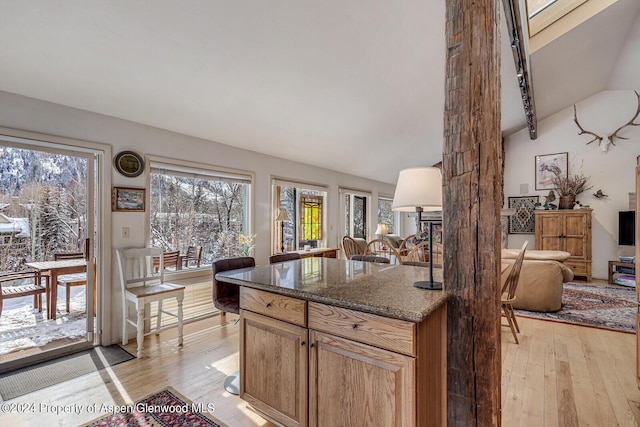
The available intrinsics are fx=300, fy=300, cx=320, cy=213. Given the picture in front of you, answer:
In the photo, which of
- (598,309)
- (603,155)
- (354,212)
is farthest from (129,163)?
(603,155)

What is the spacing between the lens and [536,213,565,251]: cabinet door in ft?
20.1

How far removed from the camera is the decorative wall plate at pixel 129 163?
2943 mm

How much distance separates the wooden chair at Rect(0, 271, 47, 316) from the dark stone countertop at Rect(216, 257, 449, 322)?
1.99 meters

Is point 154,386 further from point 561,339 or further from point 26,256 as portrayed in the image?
point 561,339

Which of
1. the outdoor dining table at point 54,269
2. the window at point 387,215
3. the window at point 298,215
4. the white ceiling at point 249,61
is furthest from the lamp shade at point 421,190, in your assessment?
the window at point 387,215

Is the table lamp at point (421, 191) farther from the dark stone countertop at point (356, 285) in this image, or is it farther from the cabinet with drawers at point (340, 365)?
the cabinet with drawers at point (340, 365)

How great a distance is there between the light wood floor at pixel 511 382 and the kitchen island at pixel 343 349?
1.55ft

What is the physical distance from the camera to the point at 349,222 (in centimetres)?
656

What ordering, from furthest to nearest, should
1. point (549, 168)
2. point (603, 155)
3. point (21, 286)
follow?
point (549, 168) → point (603, 155) → point (21, 286)

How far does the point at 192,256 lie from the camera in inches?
149

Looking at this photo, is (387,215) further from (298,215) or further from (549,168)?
(549,168)

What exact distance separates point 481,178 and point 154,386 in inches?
101

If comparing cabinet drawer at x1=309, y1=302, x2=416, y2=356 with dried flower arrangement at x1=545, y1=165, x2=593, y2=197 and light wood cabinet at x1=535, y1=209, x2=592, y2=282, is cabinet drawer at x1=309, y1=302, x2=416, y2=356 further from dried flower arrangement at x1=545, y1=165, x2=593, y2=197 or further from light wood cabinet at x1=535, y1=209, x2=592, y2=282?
dried flower arrangement at x1=545, y1=165, x2=593, y2=197

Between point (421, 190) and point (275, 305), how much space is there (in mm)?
995
